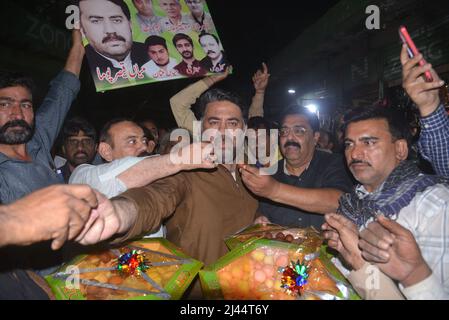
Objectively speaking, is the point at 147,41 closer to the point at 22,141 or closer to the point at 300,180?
the point at 22,141

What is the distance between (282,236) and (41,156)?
225 centimetres

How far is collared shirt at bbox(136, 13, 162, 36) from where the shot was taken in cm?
307

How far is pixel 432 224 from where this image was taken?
172 cm

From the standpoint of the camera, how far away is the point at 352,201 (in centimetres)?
217

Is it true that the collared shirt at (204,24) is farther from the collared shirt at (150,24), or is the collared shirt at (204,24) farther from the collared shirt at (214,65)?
the collared shirt at (150,24)

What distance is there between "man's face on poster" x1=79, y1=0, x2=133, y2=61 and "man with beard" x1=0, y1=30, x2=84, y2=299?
0.61 metres

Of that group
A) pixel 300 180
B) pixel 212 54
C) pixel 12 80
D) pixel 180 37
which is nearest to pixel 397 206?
pixel 300 180

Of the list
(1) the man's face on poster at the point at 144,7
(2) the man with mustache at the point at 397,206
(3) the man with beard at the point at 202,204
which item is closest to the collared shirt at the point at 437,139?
(2) the man with mustache at the point at 397,206

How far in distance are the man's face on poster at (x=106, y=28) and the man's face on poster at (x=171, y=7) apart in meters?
0.54

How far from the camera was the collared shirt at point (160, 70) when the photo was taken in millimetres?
3053

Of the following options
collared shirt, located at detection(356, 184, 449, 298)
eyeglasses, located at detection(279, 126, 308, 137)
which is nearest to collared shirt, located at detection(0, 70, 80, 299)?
collared shirt, located at detection(356, 184, 449, 298)

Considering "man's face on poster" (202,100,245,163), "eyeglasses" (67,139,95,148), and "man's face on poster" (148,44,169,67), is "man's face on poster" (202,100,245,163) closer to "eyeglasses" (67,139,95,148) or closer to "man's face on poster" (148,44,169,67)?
"man's face on poster" (148,44,169,67)

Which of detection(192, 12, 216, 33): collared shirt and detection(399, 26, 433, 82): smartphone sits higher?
detection(192, 12, 216, 33): collared shirt
